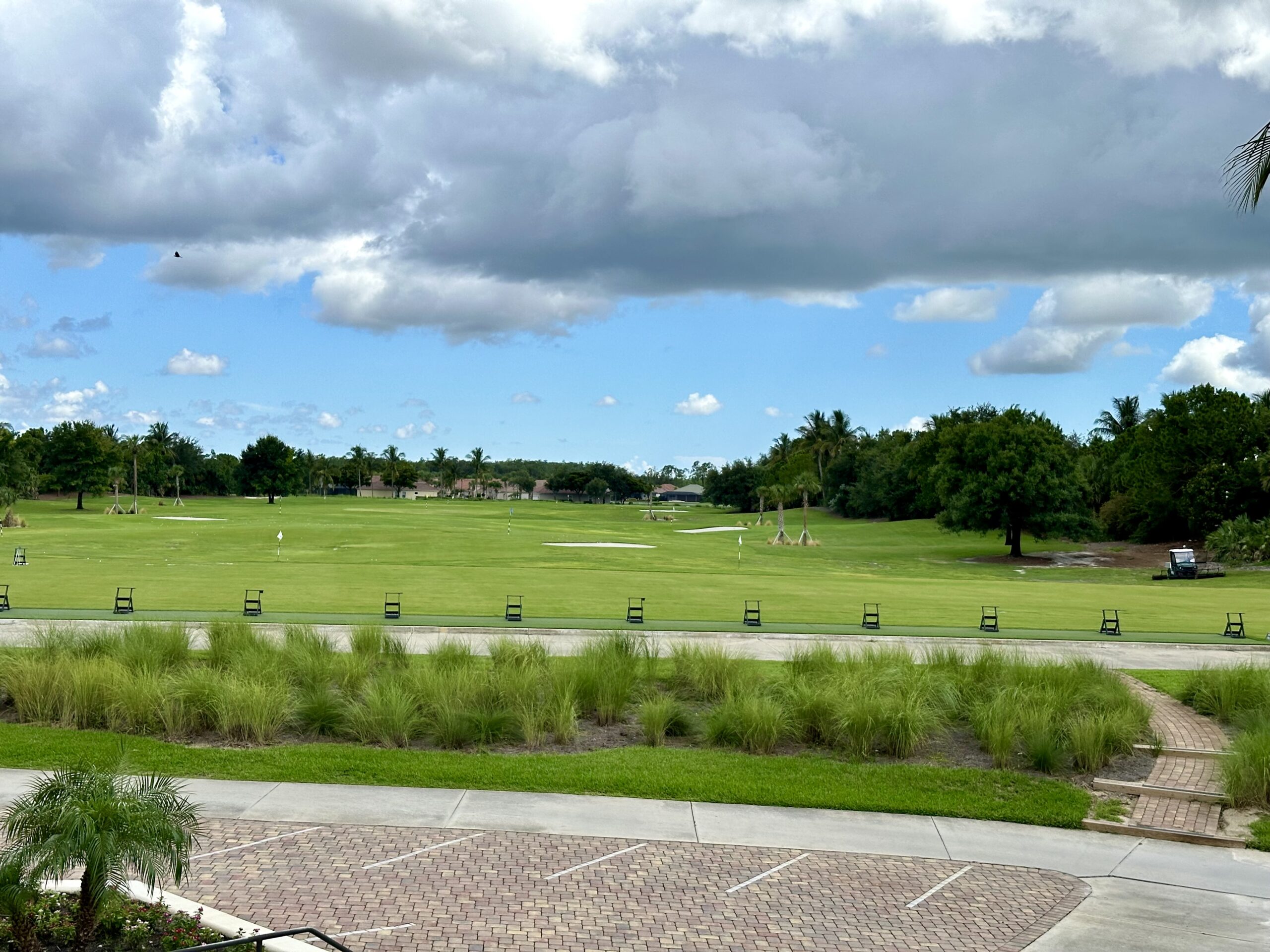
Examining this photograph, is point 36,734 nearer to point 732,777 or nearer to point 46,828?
point 46,828

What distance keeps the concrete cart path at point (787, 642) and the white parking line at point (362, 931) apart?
13824 mm

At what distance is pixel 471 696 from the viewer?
16031mm

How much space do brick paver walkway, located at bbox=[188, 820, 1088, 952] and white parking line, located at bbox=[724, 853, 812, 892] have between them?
0.03 m

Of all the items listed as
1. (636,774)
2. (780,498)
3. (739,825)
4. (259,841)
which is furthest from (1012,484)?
(259,841)

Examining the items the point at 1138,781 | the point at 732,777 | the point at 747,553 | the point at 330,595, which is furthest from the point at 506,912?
the point at 747,553

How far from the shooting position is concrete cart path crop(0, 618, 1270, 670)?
78.8 ft

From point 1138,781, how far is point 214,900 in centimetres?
1142

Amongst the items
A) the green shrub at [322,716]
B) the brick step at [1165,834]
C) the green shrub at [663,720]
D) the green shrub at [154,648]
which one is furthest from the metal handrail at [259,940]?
the green shrub at [154,648]

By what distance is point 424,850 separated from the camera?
11.0 m

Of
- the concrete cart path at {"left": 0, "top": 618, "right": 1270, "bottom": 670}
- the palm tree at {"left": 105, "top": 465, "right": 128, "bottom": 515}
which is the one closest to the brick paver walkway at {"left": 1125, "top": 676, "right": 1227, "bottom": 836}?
the concrete cart path at {"left": 0, "top": 618, "right": 1270, "bottom": 670}

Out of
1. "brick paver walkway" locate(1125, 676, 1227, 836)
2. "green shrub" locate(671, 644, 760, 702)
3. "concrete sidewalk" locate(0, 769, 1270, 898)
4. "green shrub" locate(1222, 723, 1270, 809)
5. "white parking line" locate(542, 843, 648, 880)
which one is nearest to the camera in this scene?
"white parking line" locate(542, 843, 648, 880)

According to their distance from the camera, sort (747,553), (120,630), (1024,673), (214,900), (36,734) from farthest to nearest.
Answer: (747,553), (120,630), (1024,673), (36,734), (214,900)

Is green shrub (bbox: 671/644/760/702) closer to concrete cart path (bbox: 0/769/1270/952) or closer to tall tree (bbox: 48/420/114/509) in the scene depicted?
concrete cart path (bbox: 0/769/1270/952)

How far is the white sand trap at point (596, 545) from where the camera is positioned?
67.1 meters
